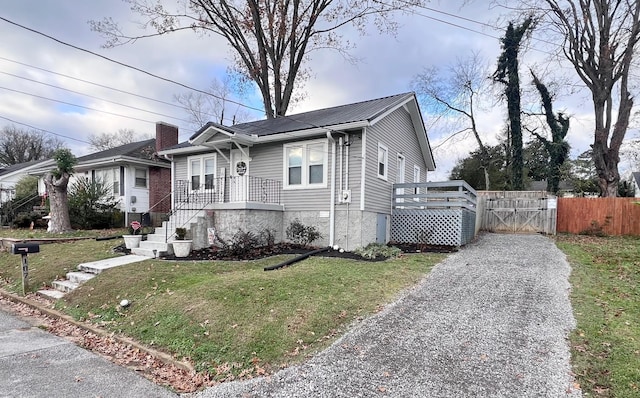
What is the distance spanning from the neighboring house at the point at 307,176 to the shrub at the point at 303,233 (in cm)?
18

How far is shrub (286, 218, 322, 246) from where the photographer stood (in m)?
10.4

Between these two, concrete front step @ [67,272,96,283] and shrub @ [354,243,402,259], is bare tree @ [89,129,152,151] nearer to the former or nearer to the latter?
concrete front step @ [67,272,96,283]

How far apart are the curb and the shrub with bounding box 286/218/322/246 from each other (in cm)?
604

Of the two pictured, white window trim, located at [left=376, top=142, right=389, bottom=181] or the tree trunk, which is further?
the tree trunk

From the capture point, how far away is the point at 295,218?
1099cm

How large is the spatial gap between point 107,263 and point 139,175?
39.0 feet

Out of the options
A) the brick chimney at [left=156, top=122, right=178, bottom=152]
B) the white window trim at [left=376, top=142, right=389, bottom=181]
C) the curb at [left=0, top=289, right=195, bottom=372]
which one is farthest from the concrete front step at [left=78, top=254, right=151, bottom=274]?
the brick chimney at [left=156, top=122, right=178, bottom=152]

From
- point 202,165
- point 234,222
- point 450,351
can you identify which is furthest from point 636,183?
point 450,351

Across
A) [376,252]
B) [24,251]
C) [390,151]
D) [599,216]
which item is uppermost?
[390,151]

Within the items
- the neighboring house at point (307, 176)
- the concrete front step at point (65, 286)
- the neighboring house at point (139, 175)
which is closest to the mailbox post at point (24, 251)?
the concrete front step at point (65, 286)

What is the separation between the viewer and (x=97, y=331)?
5.03 meters

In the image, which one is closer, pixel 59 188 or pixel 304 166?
pixel 304 166

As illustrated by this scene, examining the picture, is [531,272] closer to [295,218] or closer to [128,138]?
[295,218]

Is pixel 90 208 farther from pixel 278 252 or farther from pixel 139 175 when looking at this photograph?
pixel 278 252
